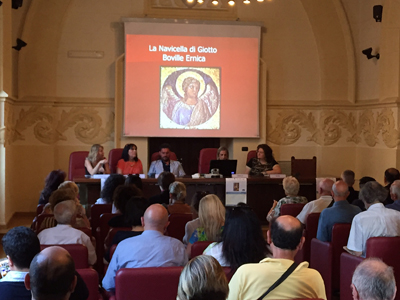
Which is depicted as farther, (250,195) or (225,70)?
(225,70)

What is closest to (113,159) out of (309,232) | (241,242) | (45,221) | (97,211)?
(97,211)

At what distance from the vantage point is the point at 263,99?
10.4 metres

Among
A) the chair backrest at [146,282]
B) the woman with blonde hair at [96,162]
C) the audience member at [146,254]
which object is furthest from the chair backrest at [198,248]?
the woman with blonde hair at [96,162]

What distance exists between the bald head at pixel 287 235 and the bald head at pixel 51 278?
3.71 ft

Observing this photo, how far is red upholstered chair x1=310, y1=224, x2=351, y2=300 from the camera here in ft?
14.1

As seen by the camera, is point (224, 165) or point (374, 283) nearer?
point (374, 283)

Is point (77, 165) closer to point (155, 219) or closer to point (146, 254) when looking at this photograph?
point (155, 219)

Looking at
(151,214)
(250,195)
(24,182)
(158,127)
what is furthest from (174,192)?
(24,182)

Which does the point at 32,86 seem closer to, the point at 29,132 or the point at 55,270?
the point at 29,132

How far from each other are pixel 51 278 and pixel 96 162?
19.6 feet

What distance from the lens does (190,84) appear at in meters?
10.3

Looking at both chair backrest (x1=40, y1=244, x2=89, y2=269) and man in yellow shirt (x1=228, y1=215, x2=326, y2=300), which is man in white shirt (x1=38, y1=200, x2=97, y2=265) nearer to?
chair backrest (x1=40, y1=244, x2=89, y2=269)

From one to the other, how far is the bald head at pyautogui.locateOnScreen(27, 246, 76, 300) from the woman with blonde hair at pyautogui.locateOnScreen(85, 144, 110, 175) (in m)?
5.77

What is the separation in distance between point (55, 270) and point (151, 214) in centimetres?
137
